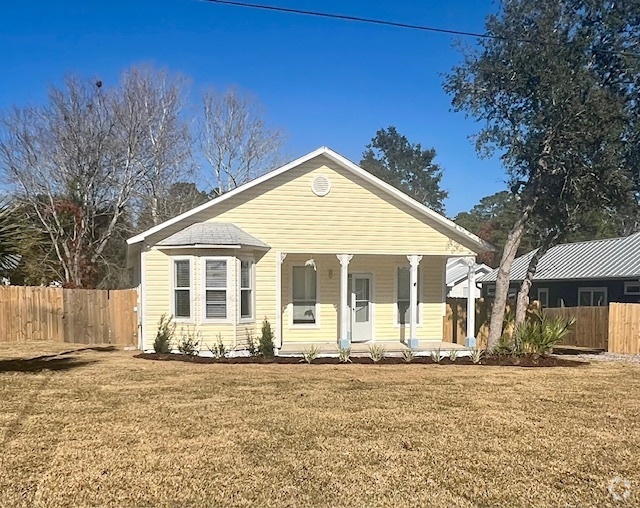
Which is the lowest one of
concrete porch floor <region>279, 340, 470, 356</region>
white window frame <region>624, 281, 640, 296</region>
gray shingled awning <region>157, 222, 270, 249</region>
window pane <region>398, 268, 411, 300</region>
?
concrete porch floor <region>279, 340, 470, 356</region>

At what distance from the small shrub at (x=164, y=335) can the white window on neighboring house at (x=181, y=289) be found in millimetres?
244

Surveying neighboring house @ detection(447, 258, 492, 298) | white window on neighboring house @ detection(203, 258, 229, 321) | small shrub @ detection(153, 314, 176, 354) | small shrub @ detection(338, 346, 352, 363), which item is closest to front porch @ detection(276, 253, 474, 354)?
white window on neighboring house @ detection(203, 258, 229, 321)

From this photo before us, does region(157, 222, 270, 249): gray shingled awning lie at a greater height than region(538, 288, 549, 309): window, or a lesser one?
greater

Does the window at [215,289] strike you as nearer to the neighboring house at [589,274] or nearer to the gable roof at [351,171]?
the gable roof at [351,171]

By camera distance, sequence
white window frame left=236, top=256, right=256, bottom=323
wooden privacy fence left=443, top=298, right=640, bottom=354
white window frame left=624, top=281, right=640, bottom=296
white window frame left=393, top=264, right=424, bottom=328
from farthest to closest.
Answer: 1. white window frame left=624, top=281, right=640, bottom=296
2. wooden privacy fence left=443, top=298, right=640, bottom=354
3. white window frame left=393, top=264, right=424, bottom=328
4. white window frame left=236, top=256, right=256, bottom=323

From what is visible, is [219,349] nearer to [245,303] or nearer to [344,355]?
[245,303]

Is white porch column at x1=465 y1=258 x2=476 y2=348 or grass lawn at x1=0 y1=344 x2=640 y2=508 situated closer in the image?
grass lawn at x1=0 y1=344 x2=640 y2=508

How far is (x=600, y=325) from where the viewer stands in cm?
→ 2089

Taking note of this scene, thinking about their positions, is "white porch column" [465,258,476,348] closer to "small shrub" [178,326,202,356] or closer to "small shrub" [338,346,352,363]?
"small shrub" [338,346,352,363]

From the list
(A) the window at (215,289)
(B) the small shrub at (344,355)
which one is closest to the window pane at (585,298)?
(B) the small shrub at (344,355)

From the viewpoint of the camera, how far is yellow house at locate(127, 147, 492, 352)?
15578 mm

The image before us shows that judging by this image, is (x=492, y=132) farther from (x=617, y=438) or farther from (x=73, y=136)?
(x=73, y=136)

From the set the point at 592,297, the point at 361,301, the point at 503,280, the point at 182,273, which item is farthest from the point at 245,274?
the point at 592,297

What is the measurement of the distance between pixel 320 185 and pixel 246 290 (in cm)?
342
